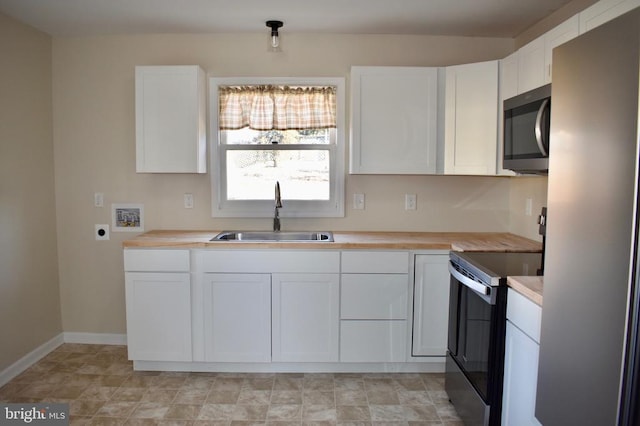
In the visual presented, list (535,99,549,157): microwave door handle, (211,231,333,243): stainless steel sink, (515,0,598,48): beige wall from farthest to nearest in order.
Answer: (211,231,333,243): stainless steel sink
(515,0,598,48): beige wall
(535,99,549,157): microwave door handle

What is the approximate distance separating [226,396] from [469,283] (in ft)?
5.26

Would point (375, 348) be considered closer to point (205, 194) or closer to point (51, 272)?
point (205, 194)

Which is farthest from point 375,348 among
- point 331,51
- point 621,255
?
point 331,51

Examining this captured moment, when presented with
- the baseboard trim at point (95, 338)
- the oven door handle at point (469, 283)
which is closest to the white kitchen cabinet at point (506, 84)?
the oven door handle at point (469, 283)

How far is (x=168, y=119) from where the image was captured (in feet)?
9.75

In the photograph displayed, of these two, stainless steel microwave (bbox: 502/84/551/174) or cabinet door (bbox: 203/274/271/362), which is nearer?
stainless steel microwave (bbox: 502/84/551/174)

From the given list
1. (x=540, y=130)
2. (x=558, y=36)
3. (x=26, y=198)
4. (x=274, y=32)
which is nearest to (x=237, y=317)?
(x=26, y=198)

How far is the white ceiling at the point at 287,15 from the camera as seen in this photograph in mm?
2600

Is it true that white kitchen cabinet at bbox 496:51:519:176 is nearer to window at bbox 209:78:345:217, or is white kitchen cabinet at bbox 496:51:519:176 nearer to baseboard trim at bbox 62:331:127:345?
window at bbox 209:78:345:217

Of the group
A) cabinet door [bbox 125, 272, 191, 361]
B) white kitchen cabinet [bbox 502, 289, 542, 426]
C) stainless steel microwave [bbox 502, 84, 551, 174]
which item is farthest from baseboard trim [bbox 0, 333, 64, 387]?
stainless steel microwave [bbox 502, 84, 551, 174]

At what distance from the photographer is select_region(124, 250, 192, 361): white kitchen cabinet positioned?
2.80 meters

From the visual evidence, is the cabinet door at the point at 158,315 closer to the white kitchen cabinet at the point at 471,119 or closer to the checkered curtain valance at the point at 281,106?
the checkered curtain valance at the point at 281,106

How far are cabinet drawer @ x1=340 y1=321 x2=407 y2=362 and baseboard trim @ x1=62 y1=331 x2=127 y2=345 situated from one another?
5.94 ft

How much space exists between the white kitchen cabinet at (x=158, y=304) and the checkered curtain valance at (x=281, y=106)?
1114mm
